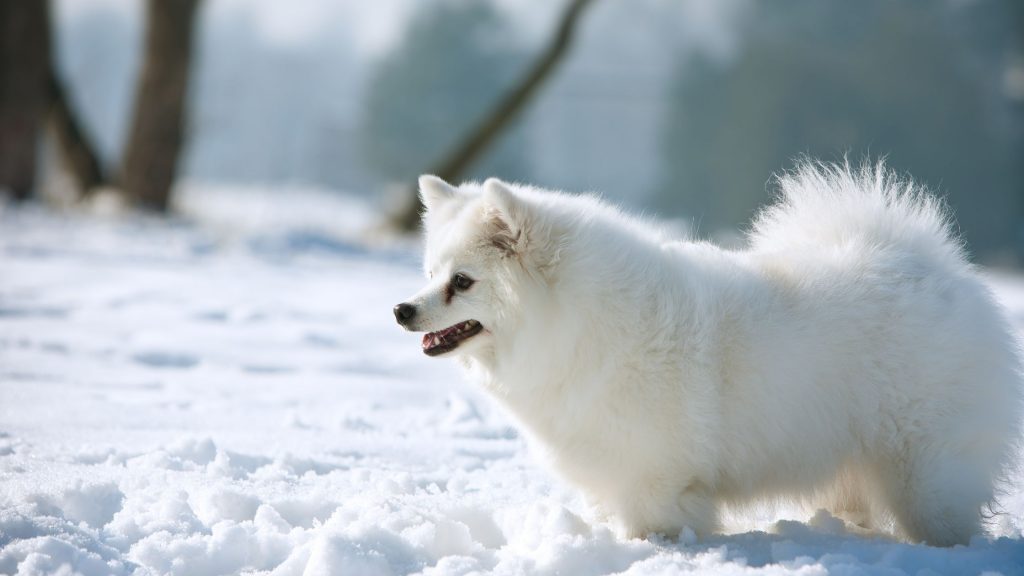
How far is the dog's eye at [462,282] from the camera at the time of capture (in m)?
3.25

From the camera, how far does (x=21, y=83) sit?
13.0 m

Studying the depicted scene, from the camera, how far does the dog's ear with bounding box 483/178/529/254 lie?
10.2 feet

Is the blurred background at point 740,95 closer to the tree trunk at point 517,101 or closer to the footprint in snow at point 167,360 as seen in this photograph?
the tree trunk at point 517,101

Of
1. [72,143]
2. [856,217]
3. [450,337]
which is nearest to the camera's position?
[450,337]

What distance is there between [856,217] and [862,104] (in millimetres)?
26363

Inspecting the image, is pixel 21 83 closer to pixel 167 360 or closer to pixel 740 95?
pixel 167 360

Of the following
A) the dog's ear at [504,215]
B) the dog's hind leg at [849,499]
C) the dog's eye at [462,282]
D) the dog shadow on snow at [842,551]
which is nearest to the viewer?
the dog shadow on snow at [842,551]

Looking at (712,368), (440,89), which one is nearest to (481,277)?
(712,368)

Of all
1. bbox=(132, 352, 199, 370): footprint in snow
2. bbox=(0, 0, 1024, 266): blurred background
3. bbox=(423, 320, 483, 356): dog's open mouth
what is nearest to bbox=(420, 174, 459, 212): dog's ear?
bbox=(423, 320, 483, 356): dog's open mouth

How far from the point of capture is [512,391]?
329 centimetres

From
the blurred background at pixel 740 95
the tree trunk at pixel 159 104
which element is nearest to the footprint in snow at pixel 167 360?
the tree trunk at pixel 159 104

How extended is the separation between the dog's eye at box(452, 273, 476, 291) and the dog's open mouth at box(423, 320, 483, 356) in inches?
4.9

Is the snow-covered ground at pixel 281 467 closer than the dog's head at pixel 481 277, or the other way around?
the snow-covered ground at pixel 281 467

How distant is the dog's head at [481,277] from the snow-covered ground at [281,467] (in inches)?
25.0
